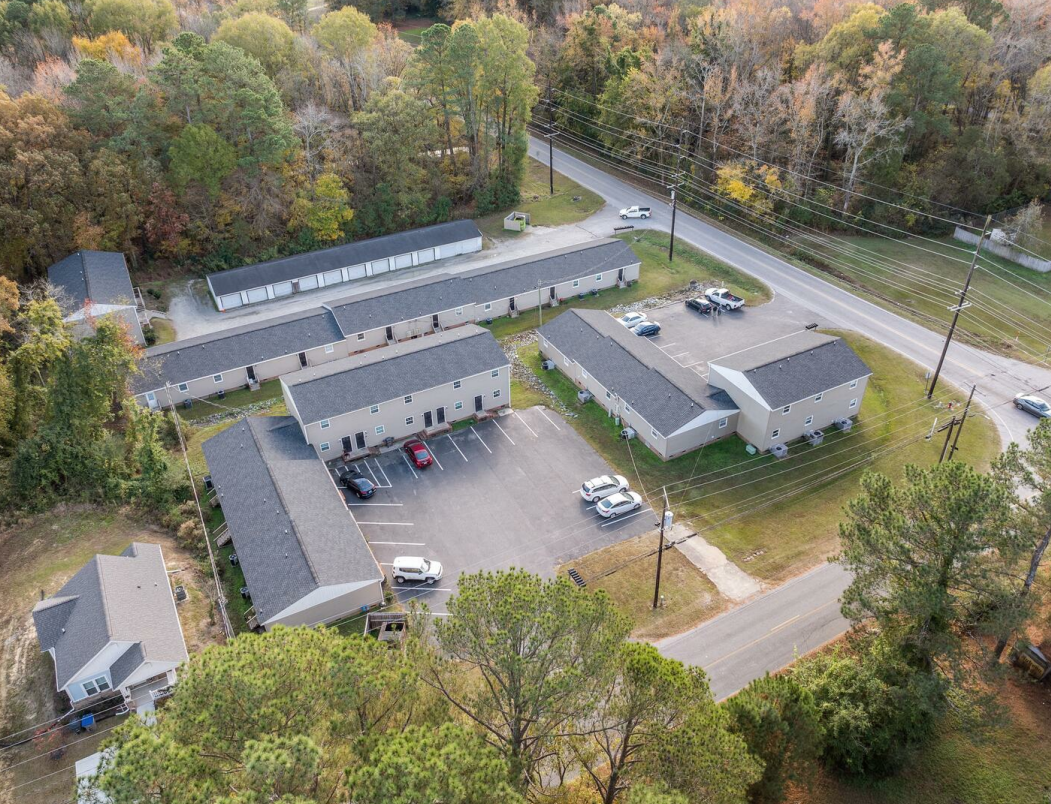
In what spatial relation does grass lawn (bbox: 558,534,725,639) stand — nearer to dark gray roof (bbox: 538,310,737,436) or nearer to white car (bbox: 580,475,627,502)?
white car (bbox: 580,475,627,502)

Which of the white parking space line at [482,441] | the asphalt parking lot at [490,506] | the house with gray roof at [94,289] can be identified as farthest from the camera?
the house with gray roof at [94,289]

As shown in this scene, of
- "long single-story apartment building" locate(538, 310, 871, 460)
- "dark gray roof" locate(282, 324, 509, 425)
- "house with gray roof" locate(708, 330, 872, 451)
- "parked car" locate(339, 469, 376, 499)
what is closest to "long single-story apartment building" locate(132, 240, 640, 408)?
"dark gray roof" locate(282, 324, 509, 425)

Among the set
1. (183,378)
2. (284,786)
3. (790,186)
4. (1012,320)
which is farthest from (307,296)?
(1012,320)

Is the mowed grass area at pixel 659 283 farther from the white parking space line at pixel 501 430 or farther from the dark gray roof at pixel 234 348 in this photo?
the dark gray roof at pixel 234 348

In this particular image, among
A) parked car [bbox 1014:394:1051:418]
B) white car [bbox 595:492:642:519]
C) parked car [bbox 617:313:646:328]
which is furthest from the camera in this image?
parked car [bbox 617:313:646:328]

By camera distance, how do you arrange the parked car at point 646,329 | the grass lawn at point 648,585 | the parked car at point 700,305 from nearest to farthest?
the grass lawn at point 648,585 < the parked car at point 646,329 < the parked car at point 700,305

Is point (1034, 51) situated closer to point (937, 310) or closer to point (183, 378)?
point (937, 310)

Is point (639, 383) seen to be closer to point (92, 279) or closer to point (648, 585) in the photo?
point (648, 585)

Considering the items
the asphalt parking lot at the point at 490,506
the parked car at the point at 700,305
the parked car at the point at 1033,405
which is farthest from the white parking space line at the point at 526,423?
the parked car at the point at 1033,405
